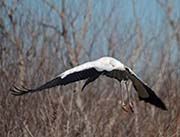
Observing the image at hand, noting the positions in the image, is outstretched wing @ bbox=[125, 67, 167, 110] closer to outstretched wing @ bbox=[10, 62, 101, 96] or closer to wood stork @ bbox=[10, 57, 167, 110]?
wood stork @ bbox=[10, 57, 167, 110]

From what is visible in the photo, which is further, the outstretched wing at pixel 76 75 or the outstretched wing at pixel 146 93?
the outstretched wing at pixel 146 93

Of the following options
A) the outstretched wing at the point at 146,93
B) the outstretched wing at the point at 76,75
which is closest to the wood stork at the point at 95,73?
the outstretched wing at the point at 76,75

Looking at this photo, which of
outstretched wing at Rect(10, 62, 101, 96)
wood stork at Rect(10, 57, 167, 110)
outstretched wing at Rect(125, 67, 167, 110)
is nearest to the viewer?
wood stork at Rect(10, 57, 167, 110)

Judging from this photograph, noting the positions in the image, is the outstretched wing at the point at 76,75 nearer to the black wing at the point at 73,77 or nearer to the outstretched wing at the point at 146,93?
the black wing at the point at 73,77

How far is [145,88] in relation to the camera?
21.0ft

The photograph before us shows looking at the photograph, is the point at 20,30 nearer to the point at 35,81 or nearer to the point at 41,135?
the point at 35,81

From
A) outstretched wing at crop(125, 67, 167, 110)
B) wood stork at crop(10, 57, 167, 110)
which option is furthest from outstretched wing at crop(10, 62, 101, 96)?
outstretched wing at crop(125, 67, 167, 110)

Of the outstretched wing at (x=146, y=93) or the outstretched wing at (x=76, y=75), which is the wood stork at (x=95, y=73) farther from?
the outstretched wing at (x=146, y=93)

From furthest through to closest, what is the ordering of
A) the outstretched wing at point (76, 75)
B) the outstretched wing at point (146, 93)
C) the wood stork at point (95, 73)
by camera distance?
the outstretched wing at point (146, 93) → the outstretched wing at point (76, 75) → the wood stork at point (95, 73)

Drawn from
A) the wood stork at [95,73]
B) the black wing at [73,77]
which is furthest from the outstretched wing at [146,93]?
the black wing at [73,77]

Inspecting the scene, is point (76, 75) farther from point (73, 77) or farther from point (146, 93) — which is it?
point (146, 93)

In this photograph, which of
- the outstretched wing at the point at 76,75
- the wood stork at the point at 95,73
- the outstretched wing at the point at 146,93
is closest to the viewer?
the wood stork at the point at 95,73

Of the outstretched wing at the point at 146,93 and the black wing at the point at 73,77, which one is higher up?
the black wing at the point at 73,77

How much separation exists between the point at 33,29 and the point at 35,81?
2.03m
